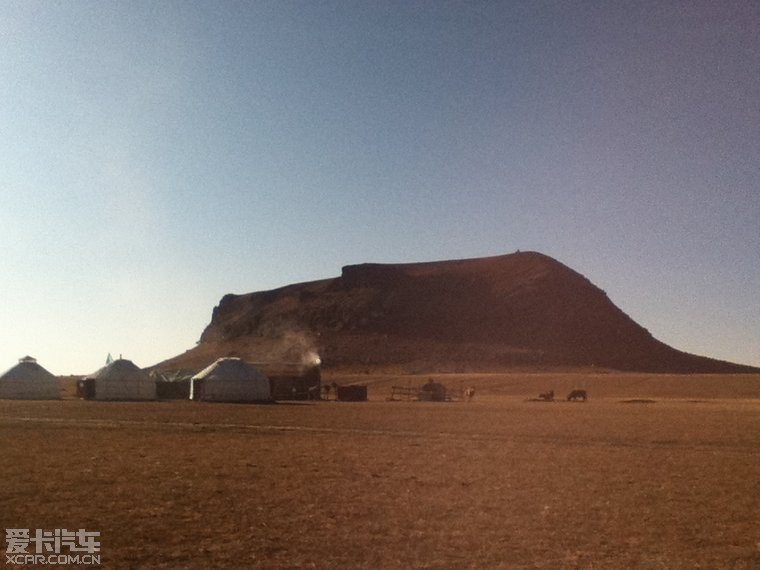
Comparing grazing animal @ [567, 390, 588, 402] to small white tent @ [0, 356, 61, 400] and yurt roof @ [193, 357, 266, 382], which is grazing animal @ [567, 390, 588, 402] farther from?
small white tent @ [0, 356, 61, 400]

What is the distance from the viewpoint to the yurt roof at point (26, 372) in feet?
225

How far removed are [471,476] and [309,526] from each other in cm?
666

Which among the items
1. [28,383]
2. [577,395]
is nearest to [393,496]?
[577,395]

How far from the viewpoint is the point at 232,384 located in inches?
2438

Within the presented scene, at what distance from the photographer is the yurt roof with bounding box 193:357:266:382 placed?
62.1 meters

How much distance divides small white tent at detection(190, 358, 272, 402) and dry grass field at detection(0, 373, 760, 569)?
3085 cm

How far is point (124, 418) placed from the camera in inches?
1531

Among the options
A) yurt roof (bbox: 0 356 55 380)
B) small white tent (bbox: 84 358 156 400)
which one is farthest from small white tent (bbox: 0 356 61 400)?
small white tent (bbox: 84 358 156 400)

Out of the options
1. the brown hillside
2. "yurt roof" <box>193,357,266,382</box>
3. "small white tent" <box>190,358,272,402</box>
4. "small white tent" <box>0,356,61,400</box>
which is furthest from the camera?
the brown hillside

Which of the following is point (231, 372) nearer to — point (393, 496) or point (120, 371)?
point (120, 371)

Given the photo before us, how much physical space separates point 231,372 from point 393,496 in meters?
49.8

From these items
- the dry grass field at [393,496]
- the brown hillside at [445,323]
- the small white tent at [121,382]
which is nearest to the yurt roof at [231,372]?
the small white tent at [121,382]

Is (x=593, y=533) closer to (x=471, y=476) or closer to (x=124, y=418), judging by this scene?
(x=471, y=476)

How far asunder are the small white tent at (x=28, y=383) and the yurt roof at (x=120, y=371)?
516cm
